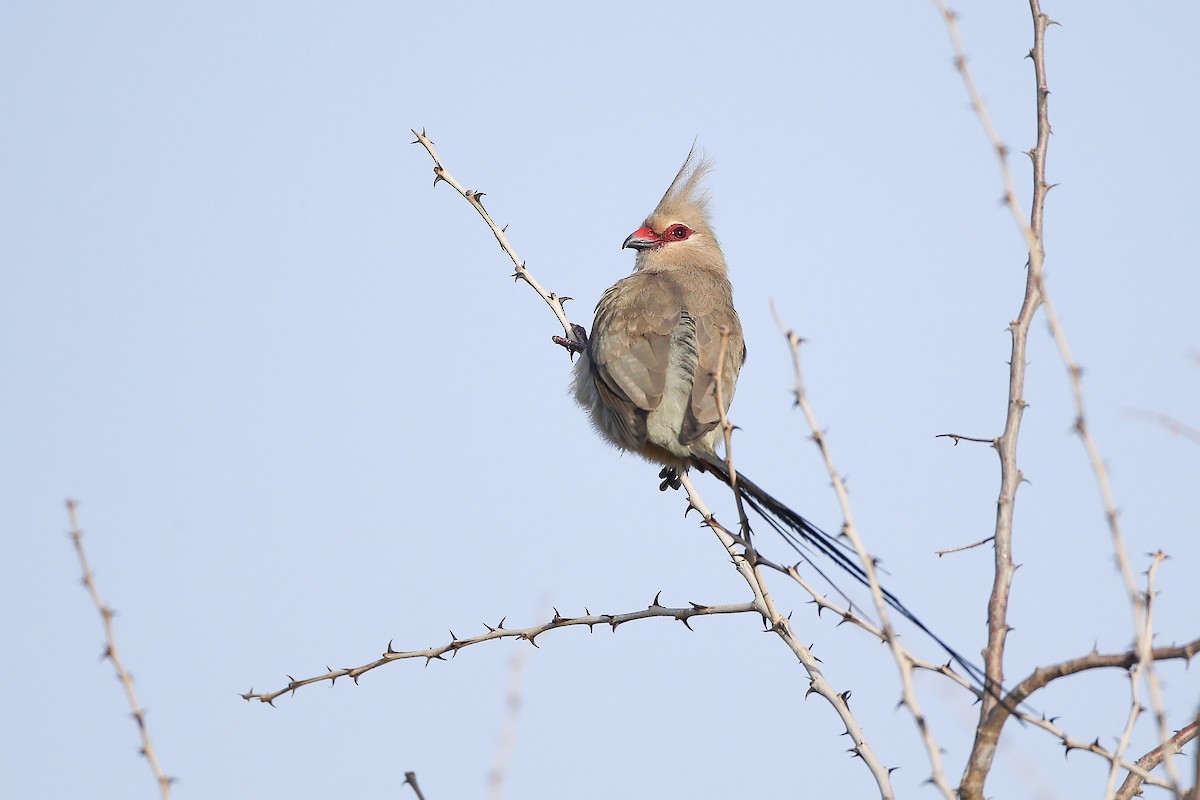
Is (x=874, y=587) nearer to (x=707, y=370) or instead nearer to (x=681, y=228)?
(x=707, y=370)

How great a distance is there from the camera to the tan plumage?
566 centimetres

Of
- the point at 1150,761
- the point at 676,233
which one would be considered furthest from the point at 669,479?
the point at 1150,761

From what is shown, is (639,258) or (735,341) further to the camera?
(639,258)

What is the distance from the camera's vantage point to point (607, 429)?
20.5ft

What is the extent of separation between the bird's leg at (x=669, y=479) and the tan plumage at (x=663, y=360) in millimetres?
80

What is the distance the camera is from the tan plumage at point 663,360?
566 cm

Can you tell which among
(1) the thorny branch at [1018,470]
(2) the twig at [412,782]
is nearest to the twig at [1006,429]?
(1) the thorny branch at [1018,470]

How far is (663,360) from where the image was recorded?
5934 mm

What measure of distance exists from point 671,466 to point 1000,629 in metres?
2.83

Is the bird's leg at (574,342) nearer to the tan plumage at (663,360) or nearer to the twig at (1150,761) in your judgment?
the tan plumage at (663,360)

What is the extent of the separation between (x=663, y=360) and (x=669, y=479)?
24.7 inches

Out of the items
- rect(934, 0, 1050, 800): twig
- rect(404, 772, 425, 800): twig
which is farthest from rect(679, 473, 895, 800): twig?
rect(404, 772, 425, 800): twig

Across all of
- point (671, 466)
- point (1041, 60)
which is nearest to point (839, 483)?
point (1041, 60)

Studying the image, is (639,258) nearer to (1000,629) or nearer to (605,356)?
(605,356)
